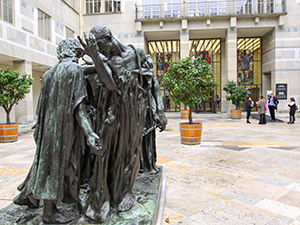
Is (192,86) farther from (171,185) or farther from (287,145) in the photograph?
(171,185)

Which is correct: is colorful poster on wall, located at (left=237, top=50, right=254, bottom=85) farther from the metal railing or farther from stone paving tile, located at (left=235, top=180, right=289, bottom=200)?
stone paving tile, located at (left=235, top=180, right=289, bottom=200)

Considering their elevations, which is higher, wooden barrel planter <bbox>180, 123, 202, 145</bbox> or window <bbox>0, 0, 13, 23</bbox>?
window <bbox>0, 0, 13, 23</bbox>

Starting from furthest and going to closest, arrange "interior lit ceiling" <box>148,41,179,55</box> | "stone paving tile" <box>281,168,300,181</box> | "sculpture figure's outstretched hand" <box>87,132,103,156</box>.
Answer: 1. "interior lit ceiling" <box>148,41,179,55</box>
2. "stone paving tile" <box>281,168,300,181</box>
3. "sculpture figure's outstretched hand" <box>87,132,103,156</box>

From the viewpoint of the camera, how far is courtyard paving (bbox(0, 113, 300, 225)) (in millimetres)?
2812

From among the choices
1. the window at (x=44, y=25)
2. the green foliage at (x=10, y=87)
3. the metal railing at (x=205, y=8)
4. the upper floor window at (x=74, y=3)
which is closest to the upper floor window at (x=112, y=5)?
the metal railing at (x=205, y=8)

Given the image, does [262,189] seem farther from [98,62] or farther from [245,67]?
[245,67]

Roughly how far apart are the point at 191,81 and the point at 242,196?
4381 millimetres

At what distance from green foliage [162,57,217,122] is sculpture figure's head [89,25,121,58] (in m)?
5.18

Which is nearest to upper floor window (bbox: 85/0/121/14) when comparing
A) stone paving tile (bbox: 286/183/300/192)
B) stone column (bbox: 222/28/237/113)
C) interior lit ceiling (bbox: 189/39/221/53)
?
interior lit ceiling (bbox: 189/39/221/53)

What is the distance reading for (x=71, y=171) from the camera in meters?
2.09

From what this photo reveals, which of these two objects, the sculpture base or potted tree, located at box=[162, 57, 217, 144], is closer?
the sculpture base

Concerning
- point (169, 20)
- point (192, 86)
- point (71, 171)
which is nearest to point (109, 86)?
point (71, 171)

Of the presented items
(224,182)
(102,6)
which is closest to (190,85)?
(224,182)

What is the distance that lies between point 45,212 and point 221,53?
77.5 ft
